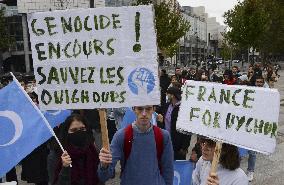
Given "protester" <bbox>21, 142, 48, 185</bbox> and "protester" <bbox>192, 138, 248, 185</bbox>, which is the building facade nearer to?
"protester" <bbox>21, 142, 48, 185</bbox>

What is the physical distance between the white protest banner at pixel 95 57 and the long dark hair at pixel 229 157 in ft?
2.05

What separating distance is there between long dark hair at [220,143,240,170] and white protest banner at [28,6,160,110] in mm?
625

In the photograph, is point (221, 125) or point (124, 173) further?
point (124, 173)

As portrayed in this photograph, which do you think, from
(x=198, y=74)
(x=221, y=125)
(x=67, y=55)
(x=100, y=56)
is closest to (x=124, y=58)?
(x=100, y=56)

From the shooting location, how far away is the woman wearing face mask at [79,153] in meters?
3.60

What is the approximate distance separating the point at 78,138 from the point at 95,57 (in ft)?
2.72

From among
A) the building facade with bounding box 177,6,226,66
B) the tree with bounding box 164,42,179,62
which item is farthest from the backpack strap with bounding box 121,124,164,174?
the building facade with bounding box 177,6,226,66

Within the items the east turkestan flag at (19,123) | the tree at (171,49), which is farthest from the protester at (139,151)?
the tree at (171,49)

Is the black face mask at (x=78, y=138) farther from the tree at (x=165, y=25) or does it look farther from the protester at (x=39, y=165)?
the tree at (x=165, y=25)

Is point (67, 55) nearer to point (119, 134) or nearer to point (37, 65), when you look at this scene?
point (37, 65)

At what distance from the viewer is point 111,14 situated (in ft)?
10.3

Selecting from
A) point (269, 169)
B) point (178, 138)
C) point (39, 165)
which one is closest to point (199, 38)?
point (269, 169)

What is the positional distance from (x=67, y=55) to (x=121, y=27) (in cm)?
46

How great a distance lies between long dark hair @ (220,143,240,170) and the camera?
309 cm
